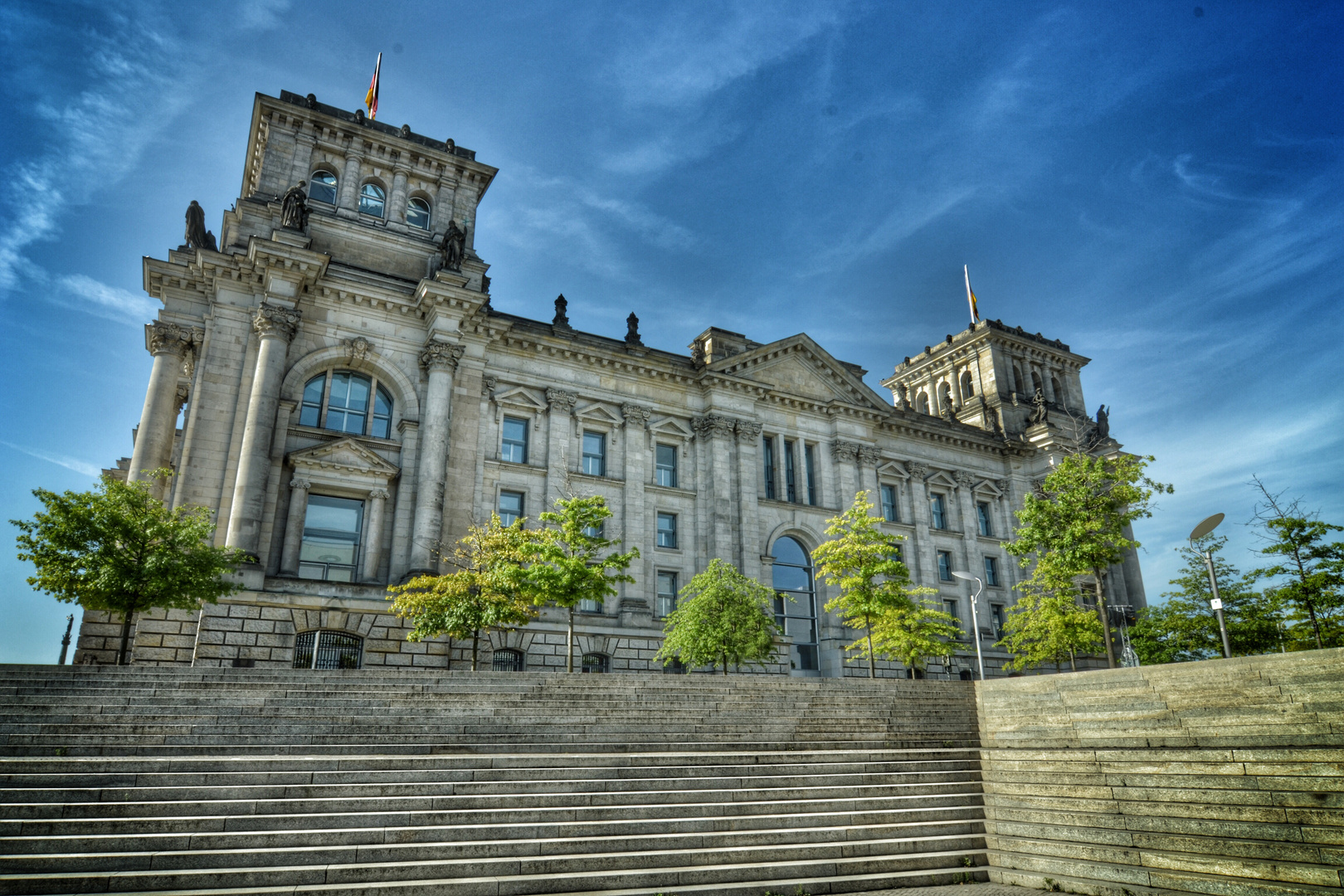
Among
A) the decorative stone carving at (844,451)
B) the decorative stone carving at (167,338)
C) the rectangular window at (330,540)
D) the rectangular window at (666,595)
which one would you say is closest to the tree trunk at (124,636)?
the rectangular window at (330,540)

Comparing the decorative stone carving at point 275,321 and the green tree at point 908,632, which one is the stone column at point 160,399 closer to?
the decorative stone carving at point 275,321

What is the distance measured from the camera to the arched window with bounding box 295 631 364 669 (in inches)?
1104

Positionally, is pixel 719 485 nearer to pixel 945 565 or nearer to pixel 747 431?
pixel 747 431

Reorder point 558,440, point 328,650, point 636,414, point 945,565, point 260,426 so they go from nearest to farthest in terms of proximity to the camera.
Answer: point 328,650 → point 260,426 → point 558,440 → point 636,414 → point 945,565

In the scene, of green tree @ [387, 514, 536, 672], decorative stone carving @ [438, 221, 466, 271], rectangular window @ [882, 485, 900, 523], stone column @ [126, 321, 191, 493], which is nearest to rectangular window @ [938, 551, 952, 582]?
rectangular window @ [882, 485, 900, 523]

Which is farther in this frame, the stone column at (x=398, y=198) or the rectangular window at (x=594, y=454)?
the rectangular window at (x=594, y=454)

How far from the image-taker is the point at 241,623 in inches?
1065

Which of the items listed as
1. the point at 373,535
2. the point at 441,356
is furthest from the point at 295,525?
the point at 441,356

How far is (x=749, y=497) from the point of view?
134ft

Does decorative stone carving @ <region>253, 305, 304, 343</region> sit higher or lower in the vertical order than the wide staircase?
higher

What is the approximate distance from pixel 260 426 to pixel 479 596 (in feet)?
33.5

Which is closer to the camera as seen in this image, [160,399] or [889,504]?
[160,399]

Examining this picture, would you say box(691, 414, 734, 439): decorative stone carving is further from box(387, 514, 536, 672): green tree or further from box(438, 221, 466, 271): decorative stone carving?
box(387, 514, 536, 672): green tree

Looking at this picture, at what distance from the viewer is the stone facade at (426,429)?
95.7ft
